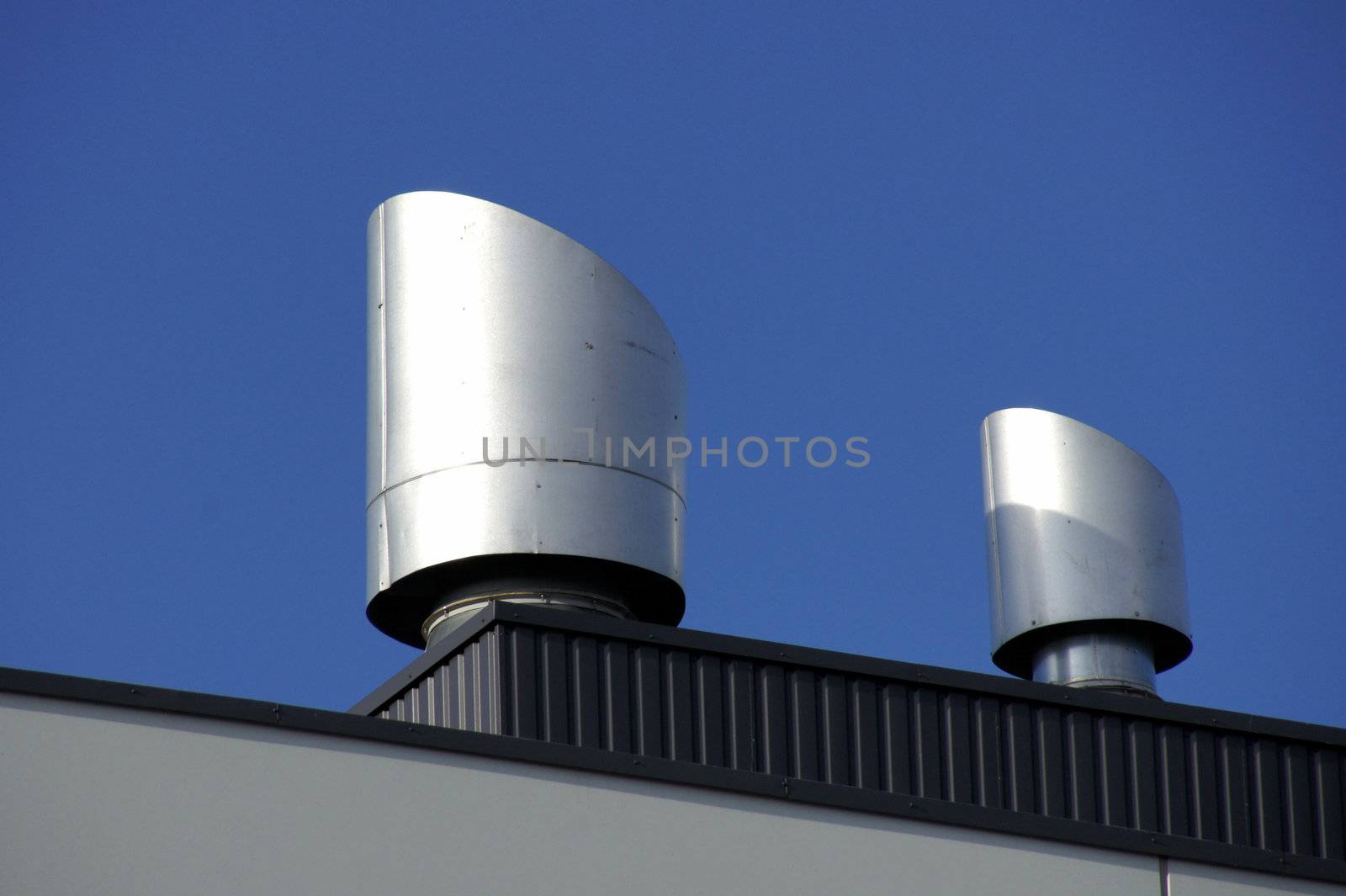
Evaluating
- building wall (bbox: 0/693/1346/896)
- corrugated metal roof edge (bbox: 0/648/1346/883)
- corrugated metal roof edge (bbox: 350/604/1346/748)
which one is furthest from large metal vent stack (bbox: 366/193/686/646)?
building wall (bbox: 0/693/1346/896)

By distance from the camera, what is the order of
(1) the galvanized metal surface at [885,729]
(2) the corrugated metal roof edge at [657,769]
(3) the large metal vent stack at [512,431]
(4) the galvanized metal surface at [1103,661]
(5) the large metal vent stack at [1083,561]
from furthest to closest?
1. (5) the large metal vent stack at [1083,561]
2. (4) the galvanized metal surface at [1103,661]
3. (3) the large metal vent stack at [512,431]
4. (1) the galvanized metal surface at [885,729]
5. (2) the corrugated metal roof edge at [657,769]

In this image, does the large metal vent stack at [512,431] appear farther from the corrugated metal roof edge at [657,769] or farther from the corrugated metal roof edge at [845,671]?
the corrugated metal roof edge at [657,769]

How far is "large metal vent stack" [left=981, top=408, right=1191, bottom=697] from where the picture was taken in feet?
51.8

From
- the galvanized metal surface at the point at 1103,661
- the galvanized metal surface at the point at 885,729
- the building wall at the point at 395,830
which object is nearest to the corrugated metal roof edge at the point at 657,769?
the building wall at the point at 395,830

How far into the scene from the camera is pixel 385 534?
13141mm

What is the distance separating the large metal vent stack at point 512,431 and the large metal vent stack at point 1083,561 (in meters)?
3.78

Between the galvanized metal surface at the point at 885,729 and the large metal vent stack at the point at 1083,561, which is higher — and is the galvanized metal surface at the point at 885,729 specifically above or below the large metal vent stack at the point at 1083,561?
below

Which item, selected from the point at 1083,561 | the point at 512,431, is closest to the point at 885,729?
the point at 512,431

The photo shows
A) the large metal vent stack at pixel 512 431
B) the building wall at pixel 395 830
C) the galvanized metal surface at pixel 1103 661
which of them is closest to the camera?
the building wall at pixel 395 830

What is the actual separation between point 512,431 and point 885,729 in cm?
292

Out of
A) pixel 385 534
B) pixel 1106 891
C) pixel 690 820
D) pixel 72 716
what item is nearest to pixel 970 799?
pixel 1106 891

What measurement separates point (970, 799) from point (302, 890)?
480cm

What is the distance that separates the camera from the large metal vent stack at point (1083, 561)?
622 inches

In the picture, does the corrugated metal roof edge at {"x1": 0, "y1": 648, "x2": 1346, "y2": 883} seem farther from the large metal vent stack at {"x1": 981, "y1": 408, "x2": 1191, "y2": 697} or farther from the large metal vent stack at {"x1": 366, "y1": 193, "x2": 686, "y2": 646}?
the large metal vent stack at {"x1": 981, "y1": 408, "x2": 1191, "y2": 697}
